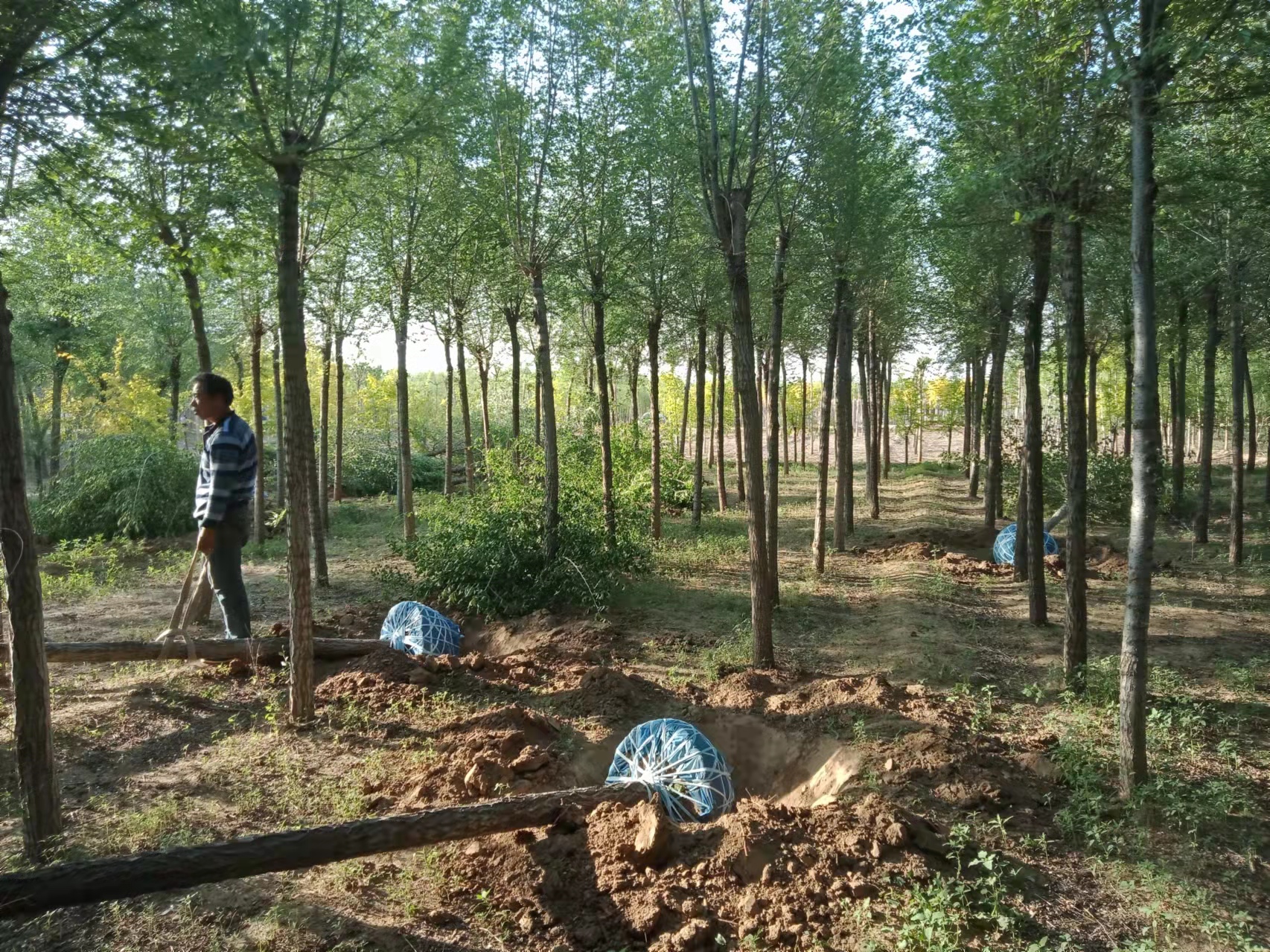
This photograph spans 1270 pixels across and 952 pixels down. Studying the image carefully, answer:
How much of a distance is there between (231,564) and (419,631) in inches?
76.6

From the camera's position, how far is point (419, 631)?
7.61 meters

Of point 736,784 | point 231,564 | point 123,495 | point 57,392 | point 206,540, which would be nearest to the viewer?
point 736,784

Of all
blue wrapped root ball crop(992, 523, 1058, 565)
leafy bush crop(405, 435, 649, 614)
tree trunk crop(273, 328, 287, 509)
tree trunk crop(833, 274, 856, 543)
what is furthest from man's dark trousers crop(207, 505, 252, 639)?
blue wrapped root ball crop(992, 523, 1058, 565)

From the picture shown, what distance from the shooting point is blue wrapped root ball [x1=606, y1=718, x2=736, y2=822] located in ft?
15.1

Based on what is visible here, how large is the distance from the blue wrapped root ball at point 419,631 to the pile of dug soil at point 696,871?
12.5ft

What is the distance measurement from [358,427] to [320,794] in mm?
25890

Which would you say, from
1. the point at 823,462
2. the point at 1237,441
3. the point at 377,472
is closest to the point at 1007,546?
the point at 823,462

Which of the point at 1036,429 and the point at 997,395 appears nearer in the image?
the point at 1036,429

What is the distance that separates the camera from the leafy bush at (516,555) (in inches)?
359

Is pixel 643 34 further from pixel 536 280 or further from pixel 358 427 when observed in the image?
pixel 358 427

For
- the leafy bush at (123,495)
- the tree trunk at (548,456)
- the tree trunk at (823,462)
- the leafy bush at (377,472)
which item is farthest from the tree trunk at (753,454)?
the leafy bush at (377,472)

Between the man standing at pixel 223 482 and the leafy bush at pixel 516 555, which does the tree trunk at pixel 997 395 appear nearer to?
the leafy bush at pixel 516 555

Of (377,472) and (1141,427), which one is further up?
(1141,427)

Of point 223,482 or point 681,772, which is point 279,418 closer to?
point 223,482
